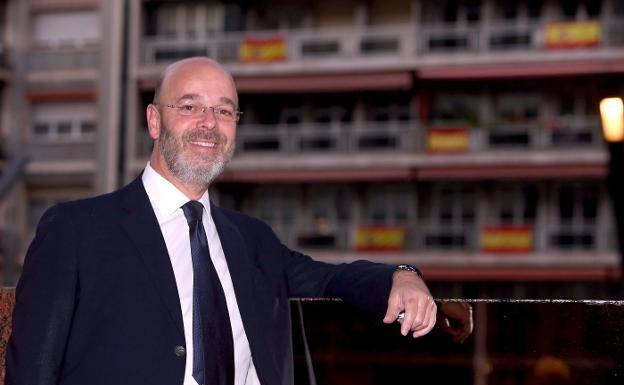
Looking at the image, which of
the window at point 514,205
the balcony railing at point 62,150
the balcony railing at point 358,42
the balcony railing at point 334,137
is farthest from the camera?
the balcony railing at point 62,150

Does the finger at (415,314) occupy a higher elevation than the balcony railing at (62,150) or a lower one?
lower

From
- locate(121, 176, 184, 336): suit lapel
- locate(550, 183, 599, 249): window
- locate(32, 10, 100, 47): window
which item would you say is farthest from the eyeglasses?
locate(32, 10, 100, 47): window

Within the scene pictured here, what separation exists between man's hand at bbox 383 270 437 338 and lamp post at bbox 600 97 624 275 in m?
6.28

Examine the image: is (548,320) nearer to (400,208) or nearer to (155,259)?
(155,259)

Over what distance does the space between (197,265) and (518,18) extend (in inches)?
865

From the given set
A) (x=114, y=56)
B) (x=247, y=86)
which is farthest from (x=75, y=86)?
(x=247, y=86)

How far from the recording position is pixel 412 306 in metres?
2.17

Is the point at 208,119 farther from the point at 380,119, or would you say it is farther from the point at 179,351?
the point at 380,119

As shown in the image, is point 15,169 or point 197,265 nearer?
point 197,265

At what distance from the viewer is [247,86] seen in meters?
23.5

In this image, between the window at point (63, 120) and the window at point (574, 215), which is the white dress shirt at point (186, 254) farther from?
the window at point (63, 120)

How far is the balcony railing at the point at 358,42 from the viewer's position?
22797 mm

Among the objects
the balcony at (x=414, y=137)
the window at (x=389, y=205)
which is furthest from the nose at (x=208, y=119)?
the window at (x=389, y=205)

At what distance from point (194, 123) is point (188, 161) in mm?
105
